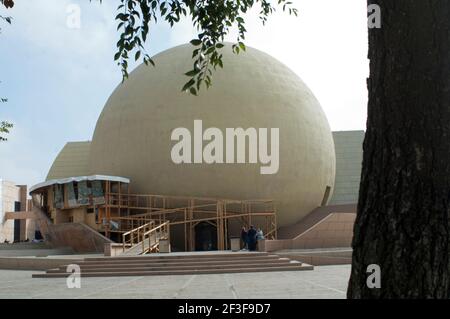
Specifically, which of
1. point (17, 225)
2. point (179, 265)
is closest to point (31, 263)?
point (179, 265)

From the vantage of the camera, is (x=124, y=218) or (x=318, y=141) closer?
(x=124, y=218)

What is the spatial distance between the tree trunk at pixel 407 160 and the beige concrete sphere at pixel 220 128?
72.7 ft

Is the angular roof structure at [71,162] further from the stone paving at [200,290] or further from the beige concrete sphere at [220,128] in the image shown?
the stone paving at [200,290]

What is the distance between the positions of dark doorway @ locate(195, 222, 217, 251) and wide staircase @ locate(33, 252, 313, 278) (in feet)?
31.8

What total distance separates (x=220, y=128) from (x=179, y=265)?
10.7 metres

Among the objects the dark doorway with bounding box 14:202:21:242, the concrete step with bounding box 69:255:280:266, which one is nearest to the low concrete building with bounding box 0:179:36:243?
the dark doorway with bounding box 14:202:21:242

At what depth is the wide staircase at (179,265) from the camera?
15.3 m

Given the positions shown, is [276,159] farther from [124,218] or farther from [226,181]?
[124,218]

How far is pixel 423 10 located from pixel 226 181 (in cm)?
2255

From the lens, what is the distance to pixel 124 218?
82.0 feet

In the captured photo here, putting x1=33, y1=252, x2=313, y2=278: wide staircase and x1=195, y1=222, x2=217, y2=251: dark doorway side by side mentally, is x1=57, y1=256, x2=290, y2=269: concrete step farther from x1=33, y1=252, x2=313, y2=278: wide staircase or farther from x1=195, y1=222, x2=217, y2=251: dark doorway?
x1=195, y1=222, x2=217, y2=251: dark doorway

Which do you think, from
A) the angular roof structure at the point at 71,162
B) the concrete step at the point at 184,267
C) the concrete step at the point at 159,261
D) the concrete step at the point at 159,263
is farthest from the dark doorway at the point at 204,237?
the angular roof structure at the point at 71,162

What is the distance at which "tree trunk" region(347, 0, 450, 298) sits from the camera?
3.36 metres
